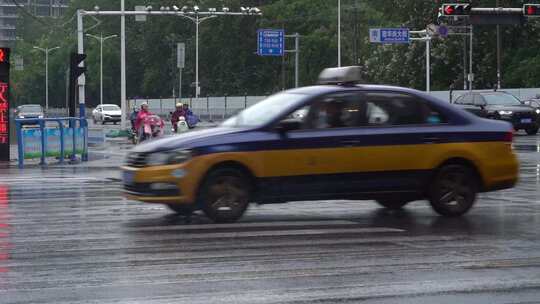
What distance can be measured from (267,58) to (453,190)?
319 ft

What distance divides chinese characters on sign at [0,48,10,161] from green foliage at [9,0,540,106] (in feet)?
153

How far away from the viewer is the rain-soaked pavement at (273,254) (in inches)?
328

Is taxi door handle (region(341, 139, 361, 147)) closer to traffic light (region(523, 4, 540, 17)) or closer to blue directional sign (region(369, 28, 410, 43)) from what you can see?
traffic light (region(523, 4, 540, 17))

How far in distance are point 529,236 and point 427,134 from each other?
90.7 inches

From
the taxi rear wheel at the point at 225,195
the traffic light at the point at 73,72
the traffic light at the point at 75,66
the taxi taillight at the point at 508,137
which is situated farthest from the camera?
the traffic light at the point at 75,66

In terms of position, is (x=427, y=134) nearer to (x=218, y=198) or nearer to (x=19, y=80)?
(x=218, y=198)

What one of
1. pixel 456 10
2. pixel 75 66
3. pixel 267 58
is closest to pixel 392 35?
pixel 456 10

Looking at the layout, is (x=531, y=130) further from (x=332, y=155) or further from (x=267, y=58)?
(x=267, y=58)

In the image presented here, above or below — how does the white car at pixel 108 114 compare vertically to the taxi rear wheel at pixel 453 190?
below

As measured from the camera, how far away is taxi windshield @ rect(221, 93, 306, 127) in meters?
13.2

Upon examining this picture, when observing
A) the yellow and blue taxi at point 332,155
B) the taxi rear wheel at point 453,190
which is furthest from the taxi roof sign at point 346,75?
the taxi rear wheel at point 453,190

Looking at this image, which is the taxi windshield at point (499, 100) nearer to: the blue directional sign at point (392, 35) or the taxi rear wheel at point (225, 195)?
the blue directional sign at point (392, 35)

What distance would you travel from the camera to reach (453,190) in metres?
14.0

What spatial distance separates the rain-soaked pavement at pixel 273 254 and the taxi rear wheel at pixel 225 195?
22 centimetres
